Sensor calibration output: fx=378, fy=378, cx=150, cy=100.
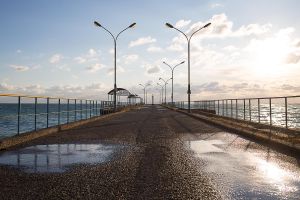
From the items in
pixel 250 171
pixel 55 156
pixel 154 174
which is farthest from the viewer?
pixel 55 156

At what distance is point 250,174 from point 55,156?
4857mm

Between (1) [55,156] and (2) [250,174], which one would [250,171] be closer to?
(2) [250,174]

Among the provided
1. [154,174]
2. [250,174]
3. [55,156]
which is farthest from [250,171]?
[55,156]

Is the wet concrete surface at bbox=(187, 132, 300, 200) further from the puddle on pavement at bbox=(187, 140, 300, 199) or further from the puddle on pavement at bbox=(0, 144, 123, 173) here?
the puddle on pavement at bbox=(0, 144, 123, 173)

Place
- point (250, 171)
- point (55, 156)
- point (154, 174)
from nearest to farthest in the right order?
point (154, 174) < point (250, 171) < point (55, 156)

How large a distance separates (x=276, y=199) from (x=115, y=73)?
36513 millimetres

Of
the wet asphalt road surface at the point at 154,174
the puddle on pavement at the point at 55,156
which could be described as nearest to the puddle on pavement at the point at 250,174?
the wet asphalt road surface at the point at 154,174

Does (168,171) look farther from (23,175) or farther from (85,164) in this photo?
(23,175)

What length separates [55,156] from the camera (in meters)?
9.49

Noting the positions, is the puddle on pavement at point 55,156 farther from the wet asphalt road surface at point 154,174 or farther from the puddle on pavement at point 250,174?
the puddle on pavement at point 250,174

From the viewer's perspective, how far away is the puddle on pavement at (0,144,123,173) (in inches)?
318

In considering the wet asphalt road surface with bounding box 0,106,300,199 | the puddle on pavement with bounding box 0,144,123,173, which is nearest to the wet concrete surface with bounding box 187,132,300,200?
the wet asphalt road surface with bounding box 0,106,300,199

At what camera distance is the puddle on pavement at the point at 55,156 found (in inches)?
318

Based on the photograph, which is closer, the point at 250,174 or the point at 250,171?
the point at 250,174
